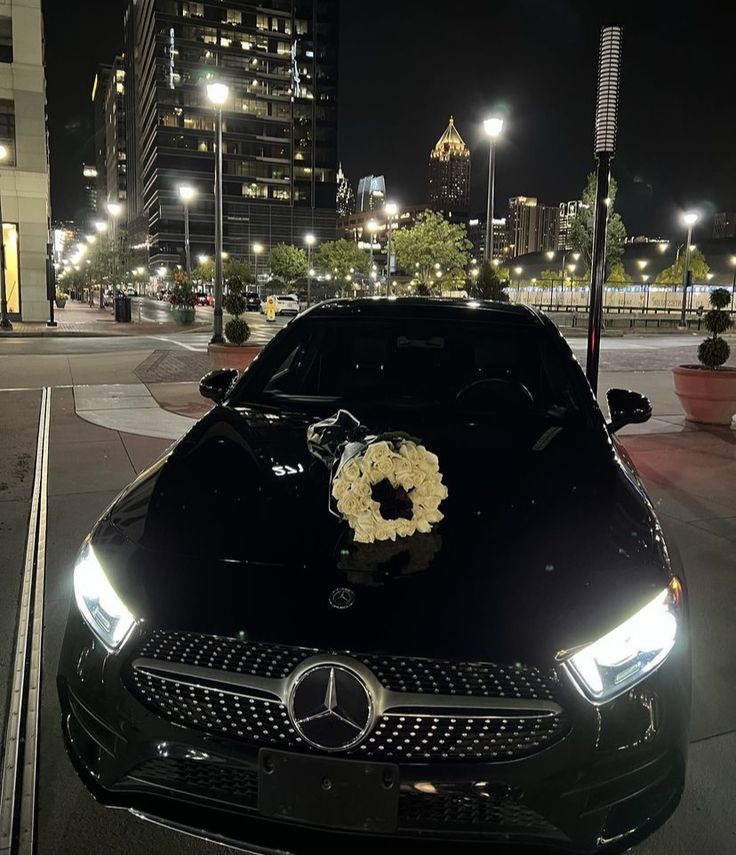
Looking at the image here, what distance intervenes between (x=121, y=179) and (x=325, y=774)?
200123mm

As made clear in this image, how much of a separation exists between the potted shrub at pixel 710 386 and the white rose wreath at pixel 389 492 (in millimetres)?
8920

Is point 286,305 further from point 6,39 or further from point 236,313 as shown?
point 236,313

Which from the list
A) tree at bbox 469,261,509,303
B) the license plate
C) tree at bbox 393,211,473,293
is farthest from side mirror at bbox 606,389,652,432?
tree at bbox 393,211,473,293

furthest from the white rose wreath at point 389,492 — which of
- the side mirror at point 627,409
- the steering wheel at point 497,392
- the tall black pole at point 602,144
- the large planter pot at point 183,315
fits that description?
the large planter pot at point 183,315

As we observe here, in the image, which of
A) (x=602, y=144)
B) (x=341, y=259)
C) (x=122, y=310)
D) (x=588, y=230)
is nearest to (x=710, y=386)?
(x=602, y=144)

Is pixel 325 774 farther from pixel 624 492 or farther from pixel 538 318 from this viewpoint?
pixel 538 318

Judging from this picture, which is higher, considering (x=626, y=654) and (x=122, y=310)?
(x=122, y=310)

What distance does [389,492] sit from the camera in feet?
8.18

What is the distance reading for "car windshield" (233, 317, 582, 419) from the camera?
3.98m

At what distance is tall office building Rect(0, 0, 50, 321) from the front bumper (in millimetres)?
36522

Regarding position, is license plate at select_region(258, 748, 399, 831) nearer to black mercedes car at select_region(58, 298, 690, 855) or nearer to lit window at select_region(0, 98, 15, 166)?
black mercedes car at select_region(58, 298, 690, 855)

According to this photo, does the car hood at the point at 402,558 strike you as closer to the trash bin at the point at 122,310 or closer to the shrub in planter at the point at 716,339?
the shrub in planter at the point at 716,339

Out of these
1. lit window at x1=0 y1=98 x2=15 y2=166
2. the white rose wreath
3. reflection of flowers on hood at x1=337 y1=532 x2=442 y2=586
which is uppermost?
lit window at x1=0 y1=98 x2=15 y2=166

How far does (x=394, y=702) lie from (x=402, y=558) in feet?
1.58
